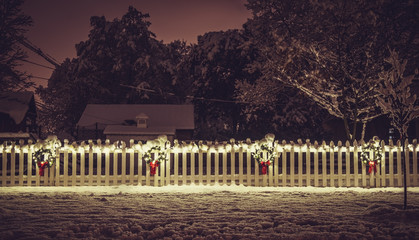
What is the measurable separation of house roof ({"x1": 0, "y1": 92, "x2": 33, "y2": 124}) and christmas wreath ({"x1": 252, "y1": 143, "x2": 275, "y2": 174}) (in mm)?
27226

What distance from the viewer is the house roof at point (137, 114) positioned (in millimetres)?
35156

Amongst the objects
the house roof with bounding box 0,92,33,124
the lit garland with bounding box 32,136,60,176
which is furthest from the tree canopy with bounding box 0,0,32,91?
the lit garland with bounding box 32,136,60,176

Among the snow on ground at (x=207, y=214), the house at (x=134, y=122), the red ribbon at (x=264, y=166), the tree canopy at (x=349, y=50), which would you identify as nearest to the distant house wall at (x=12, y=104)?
the house at (x=134, y=122)

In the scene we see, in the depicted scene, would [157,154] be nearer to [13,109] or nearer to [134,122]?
[134,122]

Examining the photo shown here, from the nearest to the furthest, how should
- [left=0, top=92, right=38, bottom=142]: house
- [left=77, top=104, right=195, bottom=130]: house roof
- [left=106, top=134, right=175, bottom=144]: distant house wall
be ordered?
[left=106, top=134, right=175, bottom=144]: distant house wall, [left=0, top=92, right=38, bottom=142]: house, [left=77, top=104, right=195, bottom=130]: house roof

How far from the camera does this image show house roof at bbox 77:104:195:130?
115 ft

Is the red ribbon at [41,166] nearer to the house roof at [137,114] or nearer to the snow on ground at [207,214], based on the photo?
the snow on ground at [207,214]

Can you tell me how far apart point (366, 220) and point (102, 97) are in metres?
41.3

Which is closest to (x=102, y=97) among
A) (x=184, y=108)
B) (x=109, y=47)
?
(x=109, y=47)

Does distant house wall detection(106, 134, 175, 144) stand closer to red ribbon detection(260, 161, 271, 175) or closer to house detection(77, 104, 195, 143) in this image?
house detection(77, 104, 195, 143)

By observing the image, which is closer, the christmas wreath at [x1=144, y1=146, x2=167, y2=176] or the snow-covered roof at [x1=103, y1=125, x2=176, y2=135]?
the christmas wreath at [x1=144, y1=146, x2=167, y2=176]

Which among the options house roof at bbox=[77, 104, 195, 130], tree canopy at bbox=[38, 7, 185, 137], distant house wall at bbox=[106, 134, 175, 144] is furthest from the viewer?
tree canopy at bbox=[38, 7, 185, 137]

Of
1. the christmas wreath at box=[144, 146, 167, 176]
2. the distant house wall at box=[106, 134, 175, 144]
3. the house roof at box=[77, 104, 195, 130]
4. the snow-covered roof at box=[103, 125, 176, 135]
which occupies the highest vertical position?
the house roof at box=[77, 104, 195, 130]

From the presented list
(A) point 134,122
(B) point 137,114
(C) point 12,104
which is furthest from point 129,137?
(C) point 12,104
